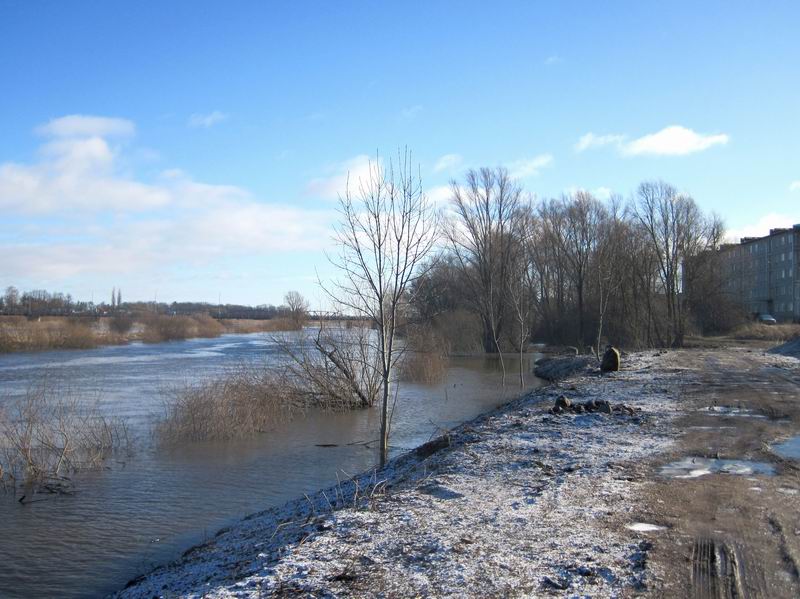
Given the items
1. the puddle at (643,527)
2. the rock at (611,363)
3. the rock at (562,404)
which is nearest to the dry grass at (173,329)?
the rock at (611,363)

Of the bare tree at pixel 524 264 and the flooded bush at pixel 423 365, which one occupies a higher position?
the bare tree at pixel 524 264

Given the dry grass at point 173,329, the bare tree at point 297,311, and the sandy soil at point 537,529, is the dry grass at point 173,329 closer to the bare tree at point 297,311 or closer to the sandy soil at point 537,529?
the bare tree at point 297,311

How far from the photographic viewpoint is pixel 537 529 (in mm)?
→ 5586

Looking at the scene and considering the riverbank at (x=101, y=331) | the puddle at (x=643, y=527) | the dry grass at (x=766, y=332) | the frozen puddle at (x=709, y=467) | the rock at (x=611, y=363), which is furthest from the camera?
the riverbank at (x=101, y=331)

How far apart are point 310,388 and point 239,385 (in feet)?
8.36

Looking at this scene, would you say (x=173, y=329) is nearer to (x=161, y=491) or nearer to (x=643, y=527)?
(x=161, y=491)

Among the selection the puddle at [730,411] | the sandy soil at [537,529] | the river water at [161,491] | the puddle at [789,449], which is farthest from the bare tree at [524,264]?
the sandy soil at [537,529]

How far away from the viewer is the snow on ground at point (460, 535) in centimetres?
460

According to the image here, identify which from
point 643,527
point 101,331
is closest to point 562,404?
point 643,527

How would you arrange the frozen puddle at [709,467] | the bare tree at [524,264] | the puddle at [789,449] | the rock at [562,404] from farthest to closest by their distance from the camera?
1. the bare tree at [524,264]
2. the rock at [562,404]
3. the puddle at [789,449]
4. the frozen puddle at [709,467]

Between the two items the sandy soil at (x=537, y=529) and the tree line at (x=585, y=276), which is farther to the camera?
the tree line at (x=585, y=276)

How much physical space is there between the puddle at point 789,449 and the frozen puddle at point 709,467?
0.70 m

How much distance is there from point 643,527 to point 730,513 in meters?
1.02

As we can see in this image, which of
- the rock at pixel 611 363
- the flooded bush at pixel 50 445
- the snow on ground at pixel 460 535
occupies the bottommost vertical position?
the flooded bush at pixel 50 445
